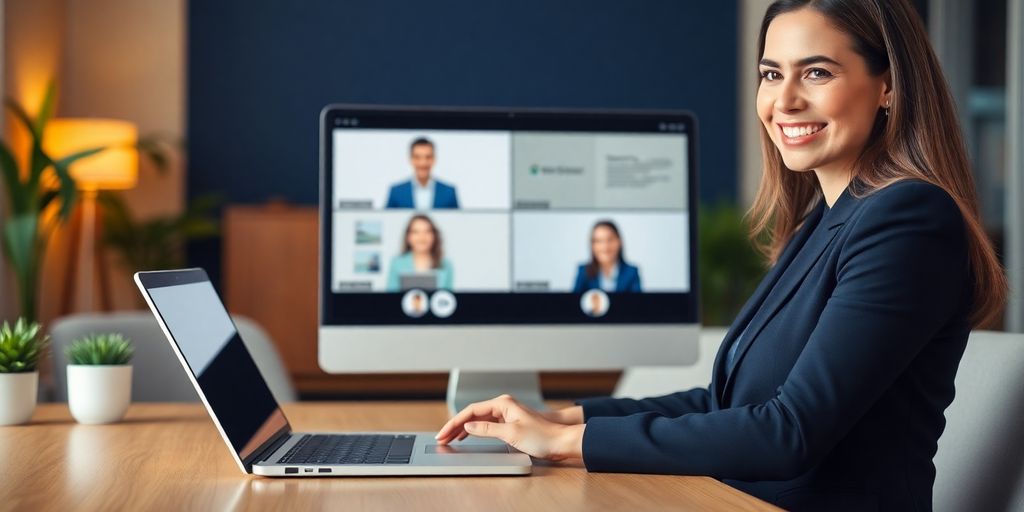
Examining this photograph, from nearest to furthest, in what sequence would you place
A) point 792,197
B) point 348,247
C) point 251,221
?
point 792,197, point 348,247, point 251,221

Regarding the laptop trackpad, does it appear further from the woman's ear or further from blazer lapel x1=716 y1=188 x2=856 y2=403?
the woman's ear

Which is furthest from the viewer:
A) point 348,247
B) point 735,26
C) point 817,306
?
point 735,26

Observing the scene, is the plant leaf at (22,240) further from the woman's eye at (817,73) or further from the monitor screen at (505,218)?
the woman's eye at (817,73)

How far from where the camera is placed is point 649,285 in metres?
1.99

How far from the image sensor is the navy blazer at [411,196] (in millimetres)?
1961

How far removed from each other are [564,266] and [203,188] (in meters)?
5.18

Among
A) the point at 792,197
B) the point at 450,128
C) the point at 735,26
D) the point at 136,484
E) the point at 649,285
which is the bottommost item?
the point at 136,484

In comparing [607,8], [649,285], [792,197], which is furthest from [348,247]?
[607,8]

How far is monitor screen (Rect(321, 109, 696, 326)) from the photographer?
195cm

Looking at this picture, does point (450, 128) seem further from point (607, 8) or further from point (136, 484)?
point (607, 8)

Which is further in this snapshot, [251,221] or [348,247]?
[251,221]

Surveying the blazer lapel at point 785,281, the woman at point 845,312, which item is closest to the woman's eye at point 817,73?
the woman at point 845,312

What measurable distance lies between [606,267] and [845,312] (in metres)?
0.76

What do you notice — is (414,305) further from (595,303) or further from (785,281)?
(785,281)
